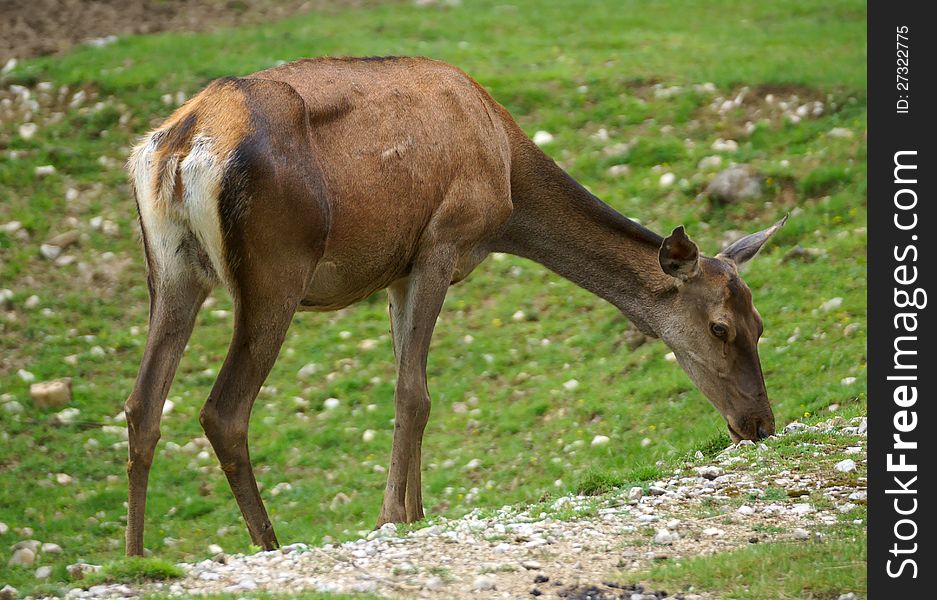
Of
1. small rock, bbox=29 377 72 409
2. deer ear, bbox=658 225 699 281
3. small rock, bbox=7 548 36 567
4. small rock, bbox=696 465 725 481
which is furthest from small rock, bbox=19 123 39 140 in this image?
small rock, bbox=696 465 725 481

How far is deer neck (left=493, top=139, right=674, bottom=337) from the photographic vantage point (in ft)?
32.4

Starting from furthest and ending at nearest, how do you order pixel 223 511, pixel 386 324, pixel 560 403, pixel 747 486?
1. pixel 386 324
2. pixel 560 403
3. pixel 223 511
4. pixel 747 486

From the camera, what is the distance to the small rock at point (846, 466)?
8469 millimetres

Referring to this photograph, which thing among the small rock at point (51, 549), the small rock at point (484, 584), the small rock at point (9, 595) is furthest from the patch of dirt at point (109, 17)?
the small rock at point (484, 584)

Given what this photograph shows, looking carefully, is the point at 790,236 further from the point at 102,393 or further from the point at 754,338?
the point at 102,393

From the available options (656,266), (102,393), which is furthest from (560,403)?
(102,393)

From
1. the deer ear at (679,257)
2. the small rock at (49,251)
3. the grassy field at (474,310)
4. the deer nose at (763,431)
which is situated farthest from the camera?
the small rock at (49,251)

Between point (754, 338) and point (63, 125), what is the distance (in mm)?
10279

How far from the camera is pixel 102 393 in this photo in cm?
1240

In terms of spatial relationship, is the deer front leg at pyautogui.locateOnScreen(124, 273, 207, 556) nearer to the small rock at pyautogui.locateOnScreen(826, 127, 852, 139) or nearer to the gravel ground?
the gravel ground

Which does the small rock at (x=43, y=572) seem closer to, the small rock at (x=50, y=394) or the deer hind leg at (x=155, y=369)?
the deer hind leg at (x=155, y=369)

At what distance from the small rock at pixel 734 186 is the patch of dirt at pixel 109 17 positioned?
30.5ft

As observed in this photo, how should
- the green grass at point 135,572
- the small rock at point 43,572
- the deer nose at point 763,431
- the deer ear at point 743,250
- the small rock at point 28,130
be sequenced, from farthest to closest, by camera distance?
the small rock at point 28,130 → the deer ear at point 743,250 → the deer nose at point 763,431 → the small rock at point 43,572 → the green grass at point 135,572

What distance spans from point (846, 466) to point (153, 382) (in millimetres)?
4498
